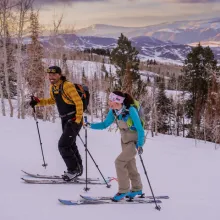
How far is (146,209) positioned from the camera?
540cm

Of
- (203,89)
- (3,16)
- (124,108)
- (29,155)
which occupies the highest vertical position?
(3,16)

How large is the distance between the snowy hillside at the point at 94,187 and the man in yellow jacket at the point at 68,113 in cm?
52

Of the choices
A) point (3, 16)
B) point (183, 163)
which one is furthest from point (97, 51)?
point (183, 163)

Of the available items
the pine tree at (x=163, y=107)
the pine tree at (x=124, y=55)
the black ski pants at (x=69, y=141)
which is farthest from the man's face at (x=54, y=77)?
the pine tree at (x=163, y=107)

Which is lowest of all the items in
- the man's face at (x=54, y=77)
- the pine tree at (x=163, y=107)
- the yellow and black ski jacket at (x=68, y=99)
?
the pine tree at (x=163, y=107)

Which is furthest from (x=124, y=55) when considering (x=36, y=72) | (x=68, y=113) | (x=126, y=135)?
(x=126, y=135)

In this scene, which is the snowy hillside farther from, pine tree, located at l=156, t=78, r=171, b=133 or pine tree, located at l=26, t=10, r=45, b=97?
pine tree, located at l=156, t=78, r=171, b=133

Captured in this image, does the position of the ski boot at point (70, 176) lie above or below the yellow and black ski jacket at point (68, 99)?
below

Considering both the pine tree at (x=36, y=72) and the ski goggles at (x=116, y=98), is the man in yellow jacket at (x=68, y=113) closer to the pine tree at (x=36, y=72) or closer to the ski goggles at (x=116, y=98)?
the ski goggles at (x=116, y=98)

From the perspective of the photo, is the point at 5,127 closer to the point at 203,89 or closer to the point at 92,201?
the point at 92,201

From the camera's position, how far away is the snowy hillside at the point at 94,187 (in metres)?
4.90

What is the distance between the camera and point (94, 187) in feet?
20.5

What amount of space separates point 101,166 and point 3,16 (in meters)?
16.2

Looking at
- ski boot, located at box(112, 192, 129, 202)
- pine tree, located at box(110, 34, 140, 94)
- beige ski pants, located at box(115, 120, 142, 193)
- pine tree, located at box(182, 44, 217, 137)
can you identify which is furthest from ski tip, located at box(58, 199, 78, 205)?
pine tree, located at box(182, 44, 217, 137)
